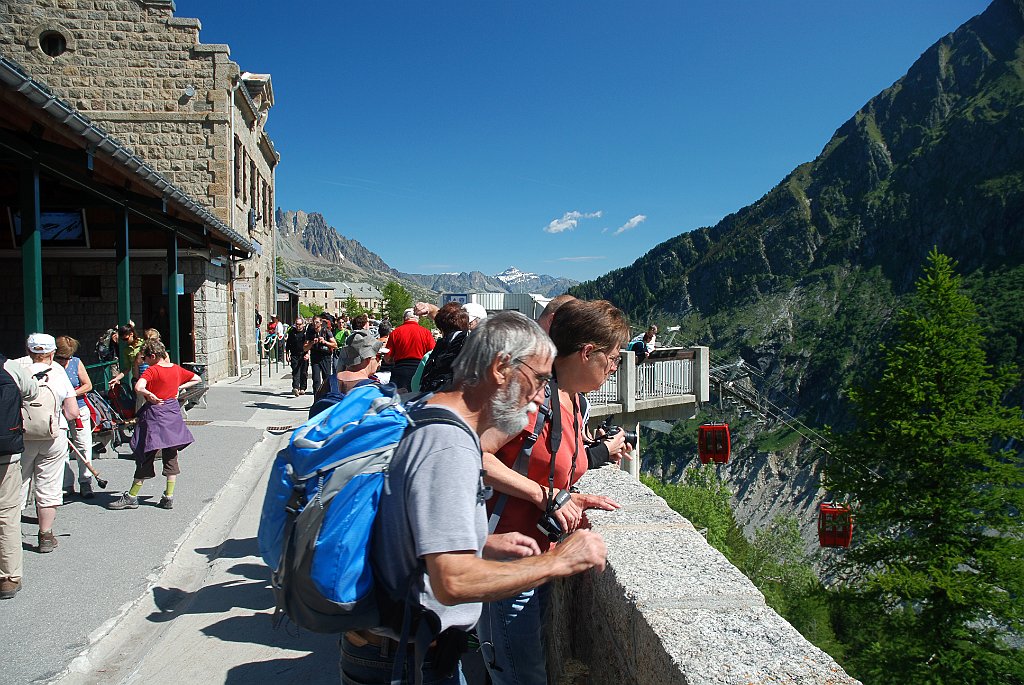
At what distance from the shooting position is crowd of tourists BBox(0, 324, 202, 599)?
4.37m

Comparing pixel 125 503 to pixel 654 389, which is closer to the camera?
pixel 125 503

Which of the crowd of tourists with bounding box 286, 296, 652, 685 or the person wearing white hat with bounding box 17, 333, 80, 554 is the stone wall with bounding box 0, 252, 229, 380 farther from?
the crowd of tourists with bounding box 286, 296, 652, 685

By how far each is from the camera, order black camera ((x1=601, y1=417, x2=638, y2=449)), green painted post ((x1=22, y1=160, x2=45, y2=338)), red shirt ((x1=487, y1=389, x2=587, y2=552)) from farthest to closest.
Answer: green painted post ((x1=22, y1=160, x2=45, y2=338))
black camera ((x1=601, y1=417, x2=638, y2=449))
red shirt ((x1=487, y1=389, x2=587, y2=552))

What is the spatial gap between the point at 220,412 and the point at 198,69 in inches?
431

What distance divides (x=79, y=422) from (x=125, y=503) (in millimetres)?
911

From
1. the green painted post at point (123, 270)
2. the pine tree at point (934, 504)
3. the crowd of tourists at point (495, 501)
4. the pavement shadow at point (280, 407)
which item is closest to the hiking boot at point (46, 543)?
the crowd of tourists at point (495, 501)

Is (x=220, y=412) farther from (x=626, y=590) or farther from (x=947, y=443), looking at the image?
(x=947, y=443)

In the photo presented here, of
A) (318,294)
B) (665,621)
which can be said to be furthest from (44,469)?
(318,294)

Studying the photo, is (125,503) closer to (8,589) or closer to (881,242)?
(8,589)

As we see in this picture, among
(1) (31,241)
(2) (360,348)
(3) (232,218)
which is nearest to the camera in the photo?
(2) (360,348)

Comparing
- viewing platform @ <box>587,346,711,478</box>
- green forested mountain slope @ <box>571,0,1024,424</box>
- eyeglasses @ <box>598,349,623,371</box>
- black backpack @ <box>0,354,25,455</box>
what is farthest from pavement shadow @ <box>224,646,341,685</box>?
green forested mountain slope @ <box>571,0,1024,424</box>

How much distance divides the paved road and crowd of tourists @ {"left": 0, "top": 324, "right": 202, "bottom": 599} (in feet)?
0.76

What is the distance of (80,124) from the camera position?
22.2 ft

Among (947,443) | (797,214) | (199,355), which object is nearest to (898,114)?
(797,214)
